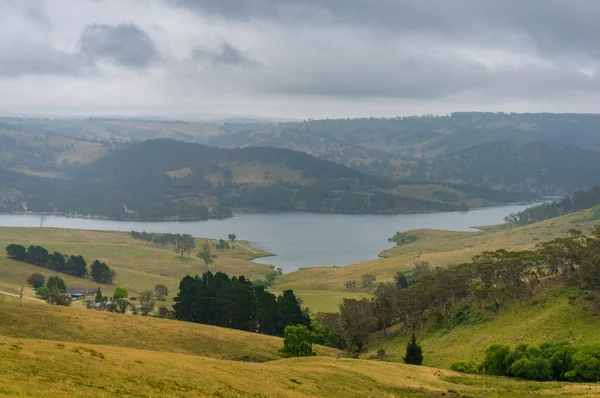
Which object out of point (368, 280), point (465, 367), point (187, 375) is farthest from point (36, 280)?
point (187, 375)

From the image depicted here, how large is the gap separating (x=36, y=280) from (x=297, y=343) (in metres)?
86.6

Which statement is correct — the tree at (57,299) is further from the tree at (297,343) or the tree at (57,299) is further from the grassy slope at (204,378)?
the grassy slope at (204,378)

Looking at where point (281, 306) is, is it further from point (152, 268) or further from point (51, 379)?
point (152, 268)

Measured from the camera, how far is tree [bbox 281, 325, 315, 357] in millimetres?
67500

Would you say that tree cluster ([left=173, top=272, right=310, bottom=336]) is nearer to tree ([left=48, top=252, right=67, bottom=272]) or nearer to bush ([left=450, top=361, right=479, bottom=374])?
bush ([left=450, top=361, right=479, bottom=374])

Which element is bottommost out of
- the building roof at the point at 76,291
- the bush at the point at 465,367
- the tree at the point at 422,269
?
the building roof at the point at 76,291

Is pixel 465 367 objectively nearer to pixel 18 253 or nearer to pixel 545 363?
pixel 545 363

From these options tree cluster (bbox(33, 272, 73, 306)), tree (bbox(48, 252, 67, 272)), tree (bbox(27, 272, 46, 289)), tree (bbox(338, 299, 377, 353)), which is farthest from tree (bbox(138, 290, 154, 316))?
tree (bbox(48, 252, 67, 272))

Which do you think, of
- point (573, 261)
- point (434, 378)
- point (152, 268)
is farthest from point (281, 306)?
point (152, 268)

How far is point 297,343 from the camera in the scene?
222 feet

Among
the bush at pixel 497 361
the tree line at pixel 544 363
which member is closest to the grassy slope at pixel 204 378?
the tree line at pixel 544 363

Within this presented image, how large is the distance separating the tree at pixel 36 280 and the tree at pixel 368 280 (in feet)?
264

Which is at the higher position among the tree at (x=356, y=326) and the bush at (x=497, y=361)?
the bush at (x=497, y=361)

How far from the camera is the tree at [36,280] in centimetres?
12888
